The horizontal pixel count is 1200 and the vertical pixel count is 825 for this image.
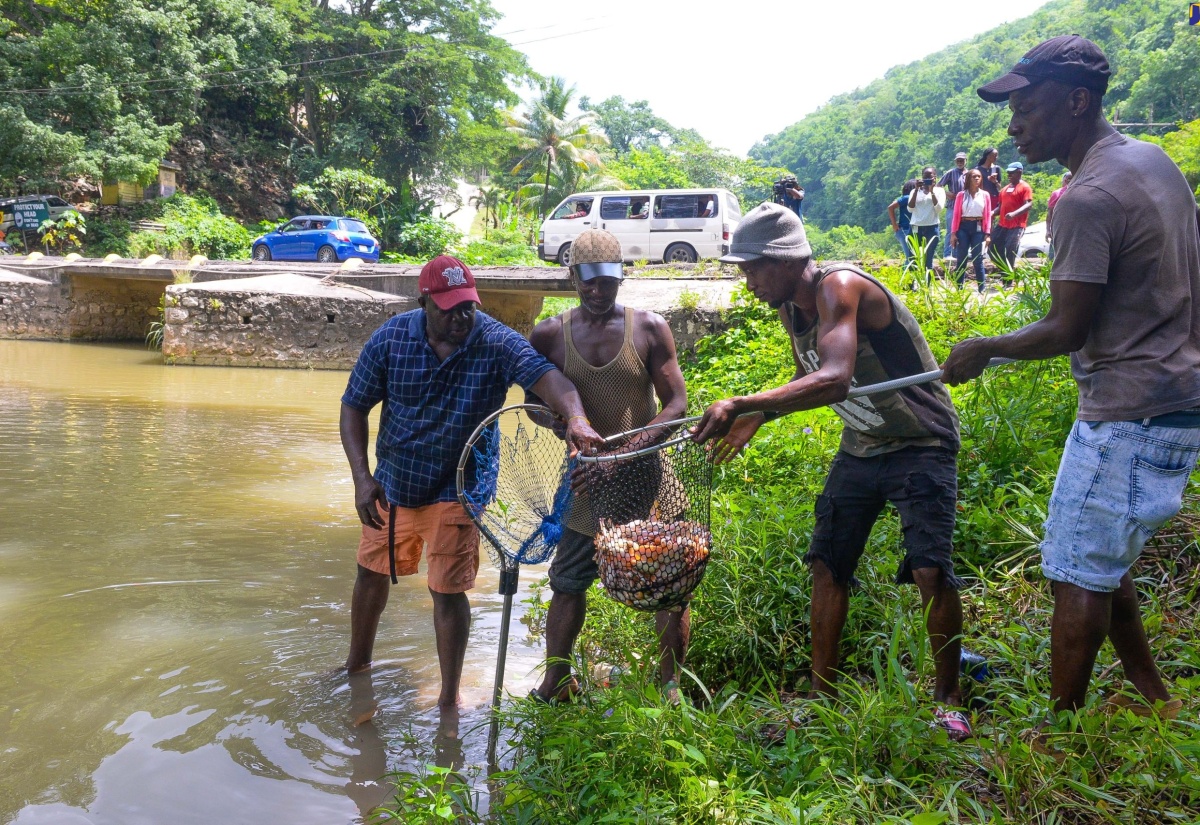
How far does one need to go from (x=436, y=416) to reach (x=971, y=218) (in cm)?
933

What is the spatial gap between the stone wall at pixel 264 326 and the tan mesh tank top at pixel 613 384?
43.6ft

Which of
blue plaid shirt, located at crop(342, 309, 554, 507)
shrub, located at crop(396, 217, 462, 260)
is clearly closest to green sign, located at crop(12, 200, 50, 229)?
shrub, located at crop(396, 217, 462, 260)

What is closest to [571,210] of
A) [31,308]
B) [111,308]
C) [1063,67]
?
[111,308]

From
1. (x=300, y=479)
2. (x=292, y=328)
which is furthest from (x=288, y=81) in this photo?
(x=300, y=479)

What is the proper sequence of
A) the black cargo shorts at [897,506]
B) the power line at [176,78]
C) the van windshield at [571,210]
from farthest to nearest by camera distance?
the power line at [176,78] < the van windshield at [571,210] < the black cargo shorts at [897,506]

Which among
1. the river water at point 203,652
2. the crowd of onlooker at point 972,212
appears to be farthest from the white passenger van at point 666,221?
the river water at point 203,652

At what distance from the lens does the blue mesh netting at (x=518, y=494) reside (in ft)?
11.3

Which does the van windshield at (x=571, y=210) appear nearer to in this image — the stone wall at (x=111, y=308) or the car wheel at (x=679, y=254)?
the car wheel at (x=679, y=254)

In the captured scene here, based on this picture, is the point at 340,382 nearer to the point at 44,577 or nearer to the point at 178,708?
the point at 44,577

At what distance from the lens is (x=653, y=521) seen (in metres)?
3.25

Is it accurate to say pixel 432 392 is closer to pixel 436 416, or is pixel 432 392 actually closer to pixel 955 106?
pixel 436 416

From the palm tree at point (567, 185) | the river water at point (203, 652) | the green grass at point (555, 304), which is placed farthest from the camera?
the palm tree at point (567, 185)

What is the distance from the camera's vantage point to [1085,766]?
2543 millimetres

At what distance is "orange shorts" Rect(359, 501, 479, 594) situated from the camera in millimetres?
3766
